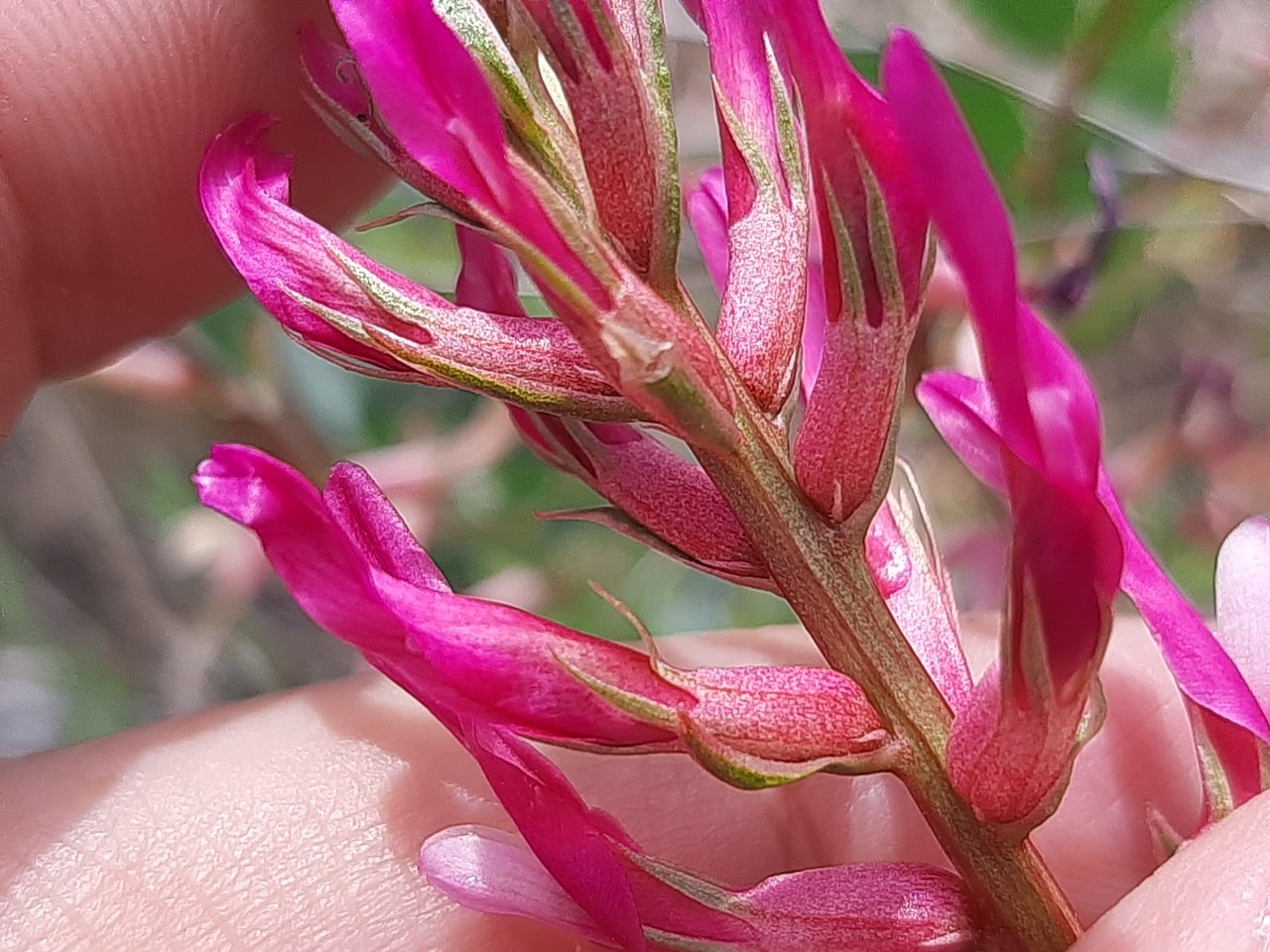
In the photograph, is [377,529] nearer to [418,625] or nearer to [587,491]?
[418,625]

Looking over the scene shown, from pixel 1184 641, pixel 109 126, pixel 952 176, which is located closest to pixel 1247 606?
pixel 1184 641

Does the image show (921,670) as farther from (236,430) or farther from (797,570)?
(236,430)

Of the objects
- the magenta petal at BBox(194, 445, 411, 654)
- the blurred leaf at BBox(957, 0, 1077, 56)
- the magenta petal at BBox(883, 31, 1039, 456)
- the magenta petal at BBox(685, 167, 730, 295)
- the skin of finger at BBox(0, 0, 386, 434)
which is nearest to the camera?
the magenta petal at BBox(883, 31, 1039, 456)

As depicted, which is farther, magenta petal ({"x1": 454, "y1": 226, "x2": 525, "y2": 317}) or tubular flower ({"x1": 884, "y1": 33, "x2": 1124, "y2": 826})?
magenta petal ({"x1": 454, "y1": 226, "x2": 525, "y2": 317})

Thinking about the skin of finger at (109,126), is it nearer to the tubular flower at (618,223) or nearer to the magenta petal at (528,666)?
the tubular flower at (618,223)

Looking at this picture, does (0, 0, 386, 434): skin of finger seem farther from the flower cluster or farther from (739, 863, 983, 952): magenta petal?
(739, 863, 983, 952): magenta petal

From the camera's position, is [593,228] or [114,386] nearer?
[593,228]

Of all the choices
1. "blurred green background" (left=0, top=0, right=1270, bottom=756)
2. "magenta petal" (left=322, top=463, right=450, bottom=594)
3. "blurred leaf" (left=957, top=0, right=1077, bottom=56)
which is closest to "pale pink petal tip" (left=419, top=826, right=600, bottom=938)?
"magenta petal" (left=322, top=463, right=450, bottom=594)

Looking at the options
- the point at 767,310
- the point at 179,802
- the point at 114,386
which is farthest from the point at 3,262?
the point at 114,386
